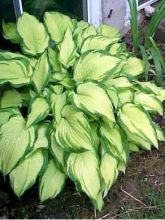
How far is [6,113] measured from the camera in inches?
69.6

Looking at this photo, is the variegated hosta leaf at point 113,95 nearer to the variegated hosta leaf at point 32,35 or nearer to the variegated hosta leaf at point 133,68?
the variegated hosta leaf at point 133,68

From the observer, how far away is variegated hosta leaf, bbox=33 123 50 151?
66.5 inches

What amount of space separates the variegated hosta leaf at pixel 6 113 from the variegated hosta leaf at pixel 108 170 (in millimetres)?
446

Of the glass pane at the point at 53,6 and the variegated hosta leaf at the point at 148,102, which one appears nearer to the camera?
the variegated hosta leaf at the point at 148,102

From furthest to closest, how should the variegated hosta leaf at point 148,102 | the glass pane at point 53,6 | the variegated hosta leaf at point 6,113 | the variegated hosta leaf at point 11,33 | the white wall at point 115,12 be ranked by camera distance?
the white wall at point 115,12
the glass pane at point 53,6
the variegated hosta leaf at point 11,33
the variegated hosta leaf at point 148,102
the variegated hosta leaf at point 6,113

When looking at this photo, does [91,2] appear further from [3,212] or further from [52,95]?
[3,212]

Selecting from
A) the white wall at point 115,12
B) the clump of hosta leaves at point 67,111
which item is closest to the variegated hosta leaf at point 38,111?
the clump of hosta leaves at point 67,111

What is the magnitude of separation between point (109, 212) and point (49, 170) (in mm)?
351

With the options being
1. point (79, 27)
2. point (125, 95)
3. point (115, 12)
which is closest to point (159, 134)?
point (125, 95)

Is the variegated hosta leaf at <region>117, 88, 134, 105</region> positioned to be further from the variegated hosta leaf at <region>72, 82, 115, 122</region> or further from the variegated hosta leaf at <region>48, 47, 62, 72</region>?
the variegated hosta leaf at <region>48, 47, 62, 72</region>

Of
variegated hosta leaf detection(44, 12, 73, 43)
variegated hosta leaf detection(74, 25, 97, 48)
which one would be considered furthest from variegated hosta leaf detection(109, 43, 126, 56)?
variegated hosta leaf detection(44, 12, 73, 43)

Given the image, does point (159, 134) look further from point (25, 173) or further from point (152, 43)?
point (25, 173)

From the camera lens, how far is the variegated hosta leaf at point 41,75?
1797mm

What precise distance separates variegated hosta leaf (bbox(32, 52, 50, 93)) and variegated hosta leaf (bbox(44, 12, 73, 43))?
0.96ft
